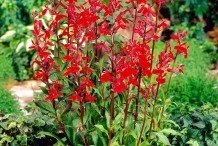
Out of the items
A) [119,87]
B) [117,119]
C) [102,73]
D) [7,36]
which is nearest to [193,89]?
[102,73]

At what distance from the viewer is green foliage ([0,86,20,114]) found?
18.4 feet

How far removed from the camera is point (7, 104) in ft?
18.8

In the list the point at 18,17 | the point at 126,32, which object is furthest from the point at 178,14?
the point at 18,17

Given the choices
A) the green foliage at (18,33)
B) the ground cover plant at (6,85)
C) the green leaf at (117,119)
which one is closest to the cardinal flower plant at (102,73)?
the green leaf at (117,119)

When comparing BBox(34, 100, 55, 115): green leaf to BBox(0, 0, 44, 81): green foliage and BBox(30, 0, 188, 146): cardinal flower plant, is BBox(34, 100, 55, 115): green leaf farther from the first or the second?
BBox(0, 0, 44, 81): green foliage

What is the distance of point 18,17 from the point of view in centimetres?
831

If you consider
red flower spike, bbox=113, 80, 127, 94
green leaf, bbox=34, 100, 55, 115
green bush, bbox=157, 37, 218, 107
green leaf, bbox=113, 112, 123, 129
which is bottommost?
green bush, bbox=157, 37, 218, 107

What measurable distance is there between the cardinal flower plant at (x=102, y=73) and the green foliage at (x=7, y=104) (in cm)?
188

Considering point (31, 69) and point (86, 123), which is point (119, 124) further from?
point (31, 69)

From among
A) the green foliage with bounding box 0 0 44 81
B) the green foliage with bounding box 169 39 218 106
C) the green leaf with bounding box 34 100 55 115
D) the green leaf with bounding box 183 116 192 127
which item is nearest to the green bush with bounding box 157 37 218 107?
the green foliage with bounding box 169 39 218 106

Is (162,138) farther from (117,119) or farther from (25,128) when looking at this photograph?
(25,128)

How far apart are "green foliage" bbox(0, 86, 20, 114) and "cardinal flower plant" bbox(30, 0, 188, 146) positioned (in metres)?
1.88

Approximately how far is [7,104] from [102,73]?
7.60 feet

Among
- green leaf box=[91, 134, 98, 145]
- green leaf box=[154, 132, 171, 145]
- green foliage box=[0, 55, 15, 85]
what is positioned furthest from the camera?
green foliage box=[0, 55, 15, 85]
